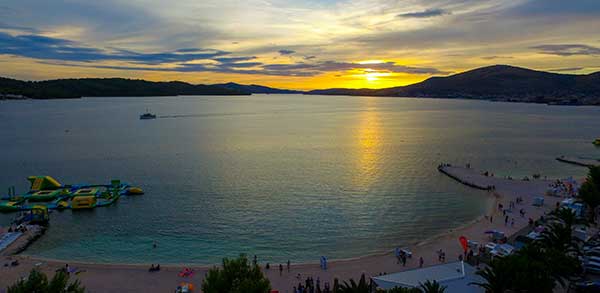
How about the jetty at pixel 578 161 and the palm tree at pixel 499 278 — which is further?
the jetty at pixel 578 161

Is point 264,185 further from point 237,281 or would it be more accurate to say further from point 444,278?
point 237,281

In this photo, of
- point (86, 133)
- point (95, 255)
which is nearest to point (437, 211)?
point (95, 255)

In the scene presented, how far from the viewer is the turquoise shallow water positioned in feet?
111

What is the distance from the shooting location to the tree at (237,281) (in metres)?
16.8

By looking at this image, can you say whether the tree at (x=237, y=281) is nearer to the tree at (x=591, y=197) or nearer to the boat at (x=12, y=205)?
the tree at (x=591, y=197)

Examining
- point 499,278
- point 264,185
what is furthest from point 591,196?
point 264,185

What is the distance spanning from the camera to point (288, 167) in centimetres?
6462

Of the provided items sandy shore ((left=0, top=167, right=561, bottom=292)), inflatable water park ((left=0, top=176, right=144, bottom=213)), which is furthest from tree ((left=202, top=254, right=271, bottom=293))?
inflatable water park ((left=0, top=176, right=144, bottom=213))

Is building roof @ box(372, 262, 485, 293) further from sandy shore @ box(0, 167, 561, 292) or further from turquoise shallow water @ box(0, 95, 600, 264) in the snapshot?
turquoise shallow water @ box(0, 95, 600, 264)

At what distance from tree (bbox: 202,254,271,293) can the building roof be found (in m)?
6.99

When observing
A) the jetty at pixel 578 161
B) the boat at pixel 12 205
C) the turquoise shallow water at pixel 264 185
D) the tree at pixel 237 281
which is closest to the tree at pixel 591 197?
the turquoise shallow water at pixel 264 185

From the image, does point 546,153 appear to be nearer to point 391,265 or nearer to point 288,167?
point 288,167

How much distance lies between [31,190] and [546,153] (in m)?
85.1

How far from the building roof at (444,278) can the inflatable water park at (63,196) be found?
34.4 m
